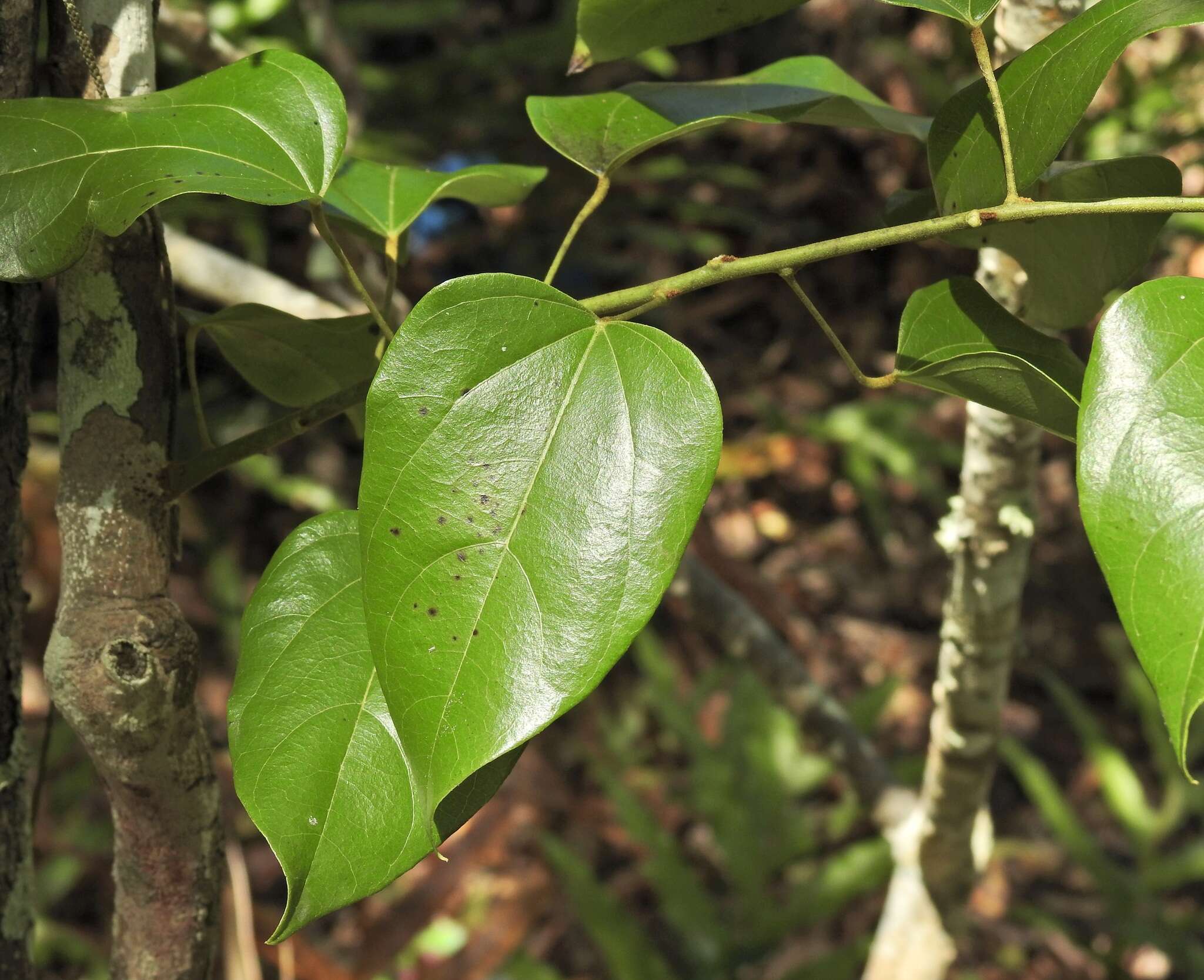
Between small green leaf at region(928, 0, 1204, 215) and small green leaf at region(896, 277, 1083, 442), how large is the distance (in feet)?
0.15

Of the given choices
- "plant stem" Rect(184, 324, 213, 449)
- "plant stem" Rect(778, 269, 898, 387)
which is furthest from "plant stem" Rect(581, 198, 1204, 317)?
"plant stem" Rect(184, 324, 213, 449)

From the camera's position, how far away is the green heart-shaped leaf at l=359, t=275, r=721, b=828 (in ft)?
1.21

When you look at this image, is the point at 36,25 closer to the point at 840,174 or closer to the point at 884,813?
the point at 884,813

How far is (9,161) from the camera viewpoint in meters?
0.43

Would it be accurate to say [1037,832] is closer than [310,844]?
No

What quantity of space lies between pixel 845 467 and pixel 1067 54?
2.31m

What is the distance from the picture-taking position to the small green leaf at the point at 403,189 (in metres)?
0.59

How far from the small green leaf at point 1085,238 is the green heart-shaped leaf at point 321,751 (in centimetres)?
35

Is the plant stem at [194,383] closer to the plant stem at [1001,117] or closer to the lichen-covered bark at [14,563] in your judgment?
the lichen-covered bark at [14,563]

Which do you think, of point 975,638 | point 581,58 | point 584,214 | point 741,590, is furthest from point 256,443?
point 741,590

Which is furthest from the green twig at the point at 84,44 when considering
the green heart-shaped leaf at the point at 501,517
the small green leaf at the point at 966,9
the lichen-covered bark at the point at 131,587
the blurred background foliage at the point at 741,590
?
the blurred background foliage at the point at 741,590

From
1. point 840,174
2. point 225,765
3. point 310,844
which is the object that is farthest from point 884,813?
point 840,174

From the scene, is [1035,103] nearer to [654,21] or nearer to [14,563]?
[654,21]

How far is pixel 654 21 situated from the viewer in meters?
0.58
